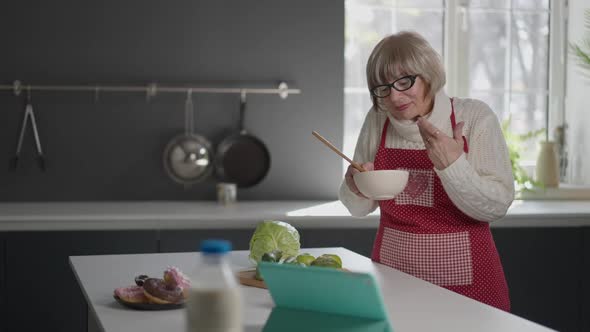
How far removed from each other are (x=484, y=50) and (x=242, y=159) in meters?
1.51

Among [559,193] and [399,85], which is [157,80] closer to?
[399,85]

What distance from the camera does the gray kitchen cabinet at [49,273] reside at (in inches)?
140

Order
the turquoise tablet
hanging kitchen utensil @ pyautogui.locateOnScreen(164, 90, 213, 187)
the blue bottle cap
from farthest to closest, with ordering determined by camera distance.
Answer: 1. hanging kitchen utensil @ pyautogui.locateOnScreen(164, 90, 213, 187)
2. the turquoise tablet
3. the blue bottle cap

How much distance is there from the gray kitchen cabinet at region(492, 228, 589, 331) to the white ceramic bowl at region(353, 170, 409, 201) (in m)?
1.59

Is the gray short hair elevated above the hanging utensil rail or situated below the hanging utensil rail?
above

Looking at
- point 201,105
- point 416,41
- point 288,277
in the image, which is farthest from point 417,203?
point 201,105

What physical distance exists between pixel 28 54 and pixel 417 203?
2.32 m

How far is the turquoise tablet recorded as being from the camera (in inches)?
54.9

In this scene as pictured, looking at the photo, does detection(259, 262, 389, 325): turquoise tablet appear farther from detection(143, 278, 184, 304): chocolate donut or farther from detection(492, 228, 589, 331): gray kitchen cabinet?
detection(492, 228, 589, 331): gray kitchen cabinet

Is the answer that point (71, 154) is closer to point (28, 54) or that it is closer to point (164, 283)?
point (28, 54)

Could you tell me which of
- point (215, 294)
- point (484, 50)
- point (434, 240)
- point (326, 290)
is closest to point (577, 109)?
point (484, 50)

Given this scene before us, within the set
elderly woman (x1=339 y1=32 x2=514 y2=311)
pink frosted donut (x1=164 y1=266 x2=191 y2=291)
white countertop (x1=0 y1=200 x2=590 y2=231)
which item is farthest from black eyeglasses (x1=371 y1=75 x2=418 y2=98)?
white countertop (x1=0 y1=200 x2=590 y2=231)

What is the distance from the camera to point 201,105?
4.28m

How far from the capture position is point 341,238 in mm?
3789
